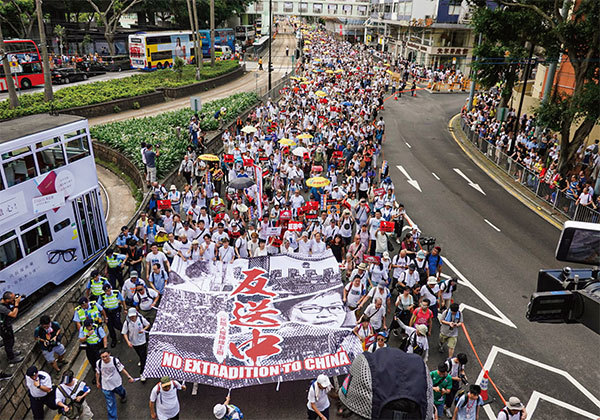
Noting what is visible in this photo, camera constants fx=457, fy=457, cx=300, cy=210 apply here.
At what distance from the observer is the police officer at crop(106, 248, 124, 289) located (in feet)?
38.2

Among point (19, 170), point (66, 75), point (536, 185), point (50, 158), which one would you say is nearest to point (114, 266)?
point (19, 170)

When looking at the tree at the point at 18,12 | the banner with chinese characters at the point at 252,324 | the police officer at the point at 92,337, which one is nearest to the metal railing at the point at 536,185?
the banner with chinese characters at the point at 252,324

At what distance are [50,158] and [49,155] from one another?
0.27 feet

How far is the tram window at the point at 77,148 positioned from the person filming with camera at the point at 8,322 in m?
4.50

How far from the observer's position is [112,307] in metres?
10.0

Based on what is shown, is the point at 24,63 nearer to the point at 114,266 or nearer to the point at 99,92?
Result: the point at 99,92

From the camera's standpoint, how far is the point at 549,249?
52.2 ft

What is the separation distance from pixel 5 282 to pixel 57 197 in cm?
251

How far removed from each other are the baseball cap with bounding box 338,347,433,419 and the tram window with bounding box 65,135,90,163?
11469mm

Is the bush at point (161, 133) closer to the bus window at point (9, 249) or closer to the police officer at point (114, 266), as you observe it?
the police officer at point (114, 266)

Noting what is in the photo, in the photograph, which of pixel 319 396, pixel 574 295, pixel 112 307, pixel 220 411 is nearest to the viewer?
pixel 574 295

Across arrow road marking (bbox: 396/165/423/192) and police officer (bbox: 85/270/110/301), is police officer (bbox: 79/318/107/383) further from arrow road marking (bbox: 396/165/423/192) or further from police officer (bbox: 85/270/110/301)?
arrow road marking (bbox: 396/165/423/192)

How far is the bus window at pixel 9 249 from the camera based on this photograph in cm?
1101

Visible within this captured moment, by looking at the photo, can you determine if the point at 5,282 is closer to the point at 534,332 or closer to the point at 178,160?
the point at 178,160
